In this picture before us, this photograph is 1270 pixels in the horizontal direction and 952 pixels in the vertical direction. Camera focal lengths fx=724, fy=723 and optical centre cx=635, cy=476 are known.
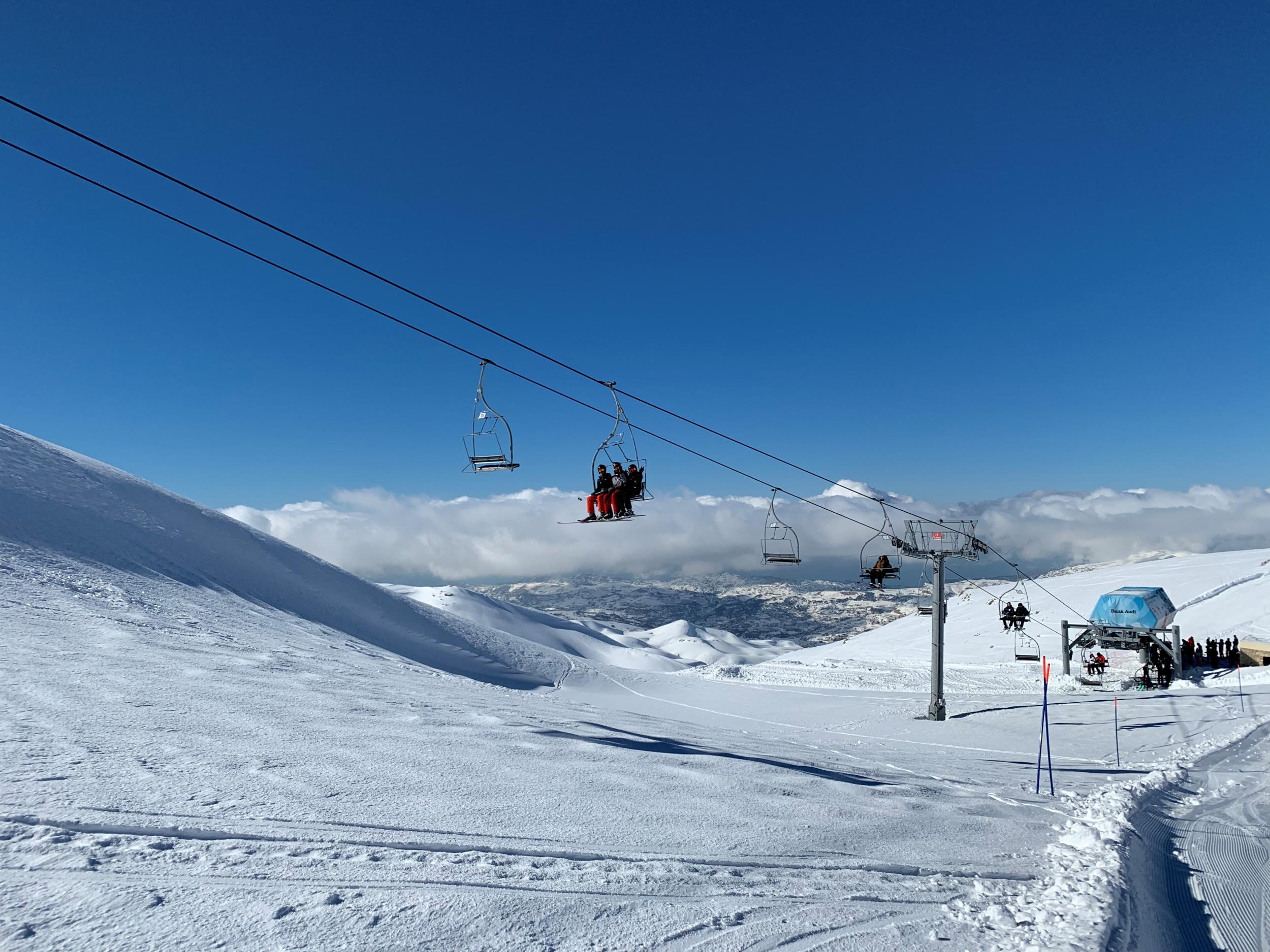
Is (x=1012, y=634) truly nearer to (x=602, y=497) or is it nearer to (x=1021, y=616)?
(x=1021, y=616)

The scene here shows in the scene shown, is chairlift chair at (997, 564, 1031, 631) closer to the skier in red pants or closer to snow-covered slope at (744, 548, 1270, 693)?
snow-covered slope at (744, 548, 1270, 693)

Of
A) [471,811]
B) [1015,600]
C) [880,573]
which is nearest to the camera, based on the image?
[471,811]

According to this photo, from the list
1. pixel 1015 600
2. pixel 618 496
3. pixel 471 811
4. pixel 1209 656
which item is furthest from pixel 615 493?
pixel 1015 600

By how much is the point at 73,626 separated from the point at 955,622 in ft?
210

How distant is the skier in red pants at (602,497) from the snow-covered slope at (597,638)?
99.2 ft

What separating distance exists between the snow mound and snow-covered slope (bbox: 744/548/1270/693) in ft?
63.0

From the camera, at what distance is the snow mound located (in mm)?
24562

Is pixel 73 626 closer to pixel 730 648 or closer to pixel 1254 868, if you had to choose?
pixel 1254 868

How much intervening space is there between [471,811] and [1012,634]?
5728 centimetres

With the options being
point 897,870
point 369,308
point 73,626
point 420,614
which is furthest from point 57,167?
point 420,614

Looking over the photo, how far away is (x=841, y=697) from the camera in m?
31.9

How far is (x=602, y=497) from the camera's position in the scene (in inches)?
606

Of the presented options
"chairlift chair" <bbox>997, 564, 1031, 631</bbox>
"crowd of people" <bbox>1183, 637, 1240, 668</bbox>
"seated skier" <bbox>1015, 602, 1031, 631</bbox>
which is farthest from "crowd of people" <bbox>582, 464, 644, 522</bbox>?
"crowd of people" <bbox>1183, 637, 1240, 668</bbox>

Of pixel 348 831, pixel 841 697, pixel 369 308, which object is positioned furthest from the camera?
pixel 841 697
